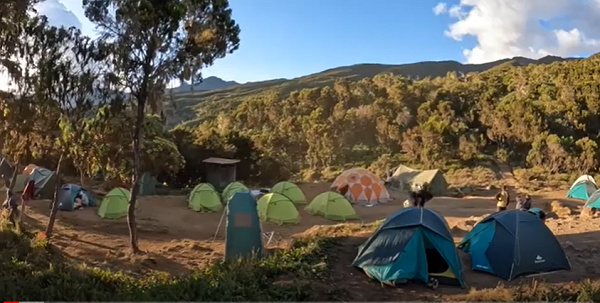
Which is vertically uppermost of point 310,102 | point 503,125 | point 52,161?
point 310,102

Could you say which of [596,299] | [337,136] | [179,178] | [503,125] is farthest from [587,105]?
[596,299]

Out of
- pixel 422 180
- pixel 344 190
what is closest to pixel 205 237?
pixel 344 190

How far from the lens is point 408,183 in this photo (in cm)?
2741

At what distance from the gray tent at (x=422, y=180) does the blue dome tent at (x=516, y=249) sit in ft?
52.5

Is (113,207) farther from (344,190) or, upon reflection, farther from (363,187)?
(363,187)

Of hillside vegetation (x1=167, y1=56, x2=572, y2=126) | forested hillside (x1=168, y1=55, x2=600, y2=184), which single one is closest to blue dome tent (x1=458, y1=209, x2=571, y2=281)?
forested hillside (x1=168, y1=55, x2=600, y2=184)

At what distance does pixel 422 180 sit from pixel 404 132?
51.3 ft

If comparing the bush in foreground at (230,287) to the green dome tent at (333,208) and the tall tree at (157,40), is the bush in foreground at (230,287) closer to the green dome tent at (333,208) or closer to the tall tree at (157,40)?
the tall tree at (157,40)

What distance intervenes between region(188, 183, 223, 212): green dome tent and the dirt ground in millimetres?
416

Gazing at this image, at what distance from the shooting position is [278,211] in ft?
59.0

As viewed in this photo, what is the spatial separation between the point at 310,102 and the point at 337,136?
10844 millimetres

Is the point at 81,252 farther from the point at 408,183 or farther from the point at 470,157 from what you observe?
the point at 470,157

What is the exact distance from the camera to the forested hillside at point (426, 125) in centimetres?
3425

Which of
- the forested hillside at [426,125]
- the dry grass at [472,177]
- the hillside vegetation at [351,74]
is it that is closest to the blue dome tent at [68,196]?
the forested hillside at [426,125]
